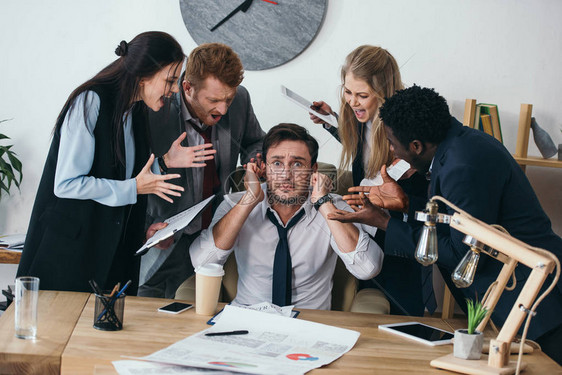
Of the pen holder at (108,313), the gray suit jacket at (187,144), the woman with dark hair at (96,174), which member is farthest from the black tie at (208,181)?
the pen holder at (108,313)

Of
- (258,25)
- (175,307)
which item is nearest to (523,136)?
(258,25)

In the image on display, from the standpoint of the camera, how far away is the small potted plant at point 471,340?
136 centimetres

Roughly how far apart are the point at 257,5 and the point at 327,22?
34 cm

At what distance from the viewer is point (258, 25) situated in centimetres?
272

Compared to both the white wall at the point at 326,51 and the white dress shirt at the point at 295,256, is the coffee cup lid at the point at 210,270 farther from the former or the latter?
the white wall at the point at 326,51

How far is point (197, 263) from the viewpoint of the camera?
6.82 ft

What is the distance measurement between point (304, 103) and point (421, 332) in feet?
4.27

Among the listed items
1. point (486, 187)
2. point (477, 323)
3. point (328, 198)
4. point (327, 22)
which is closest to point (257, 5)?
point (327, 22)

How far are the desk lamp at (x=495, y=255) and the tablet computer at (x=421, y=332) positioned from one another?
0.15 meters

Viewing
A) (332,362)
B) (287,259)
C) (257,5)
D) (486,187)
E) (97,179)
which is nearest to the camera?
(332,362)

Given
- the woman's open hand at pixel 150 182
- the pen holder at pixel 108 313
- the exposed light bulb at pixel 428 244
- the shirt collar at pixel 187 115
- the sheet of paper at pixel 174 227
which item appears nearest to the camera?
the exposed light bulb at pixel 428 244

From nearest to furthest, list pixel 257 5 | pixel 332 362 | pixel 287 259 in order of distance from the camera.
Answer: pixel 332 362, pixel 287 259, pixel 257 5

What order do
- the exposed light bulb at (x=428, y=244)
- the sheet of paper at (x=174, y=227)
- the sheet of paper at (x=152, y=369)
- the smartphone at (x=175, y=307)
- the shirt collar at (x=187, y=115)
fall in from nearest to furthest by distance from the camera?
1. the sheet of paper at (x=152, y=369)
2. the exposed light bulb at (x=428, y=244)
3. the smartphone at (x=175, y=307)
4. the sheet of paper at (x=174, y=227)
5. the shirt collar at (x=187, y=115)

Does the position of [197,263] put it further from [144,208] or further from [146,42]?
[146,42]
